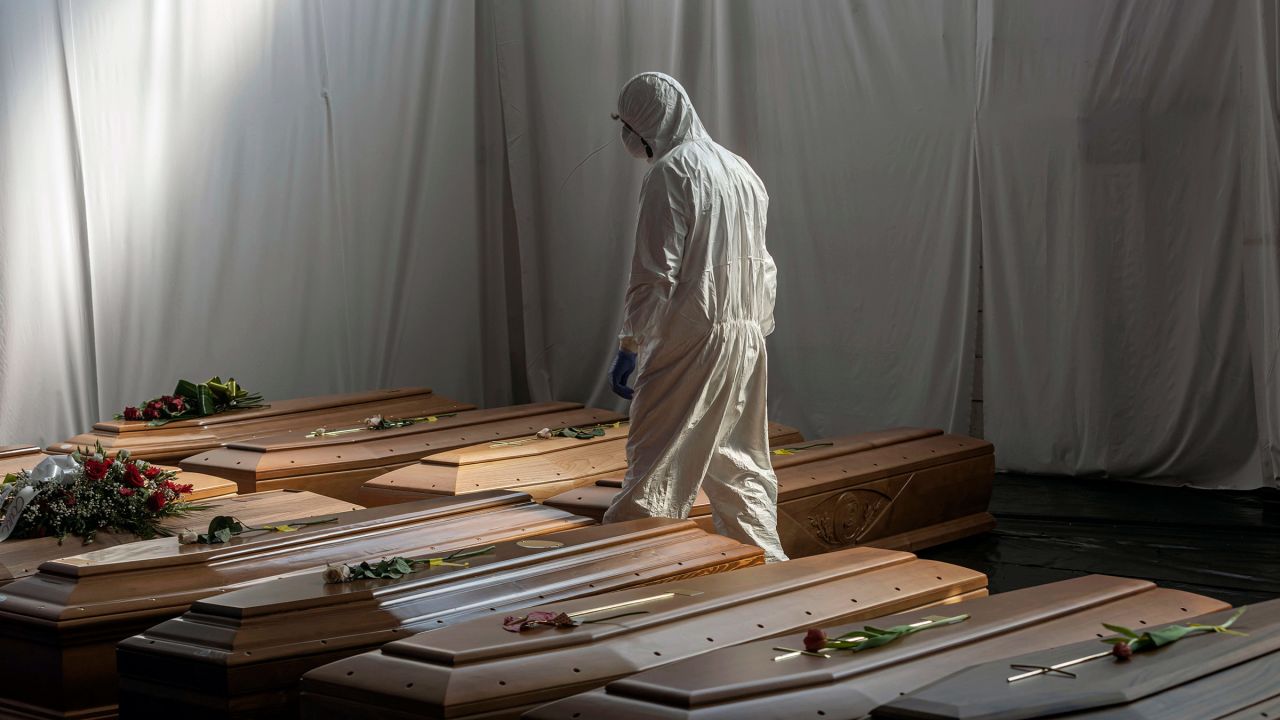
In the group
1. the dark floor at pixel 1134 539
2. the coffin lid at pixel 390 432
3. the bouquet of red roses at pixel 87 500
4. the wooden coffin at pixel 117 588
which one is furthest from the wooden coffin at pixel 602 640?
the coffin lid at pixel 390 432

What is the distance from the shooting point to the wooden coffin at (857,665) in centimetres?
164

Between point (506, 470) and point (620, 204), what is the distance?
118 inches

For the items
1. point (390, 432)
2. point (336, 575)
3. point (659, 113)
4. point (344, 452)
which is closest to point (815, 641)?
point (336, 575)

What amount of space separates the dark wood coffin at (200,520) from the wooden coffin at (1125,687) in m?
1.99

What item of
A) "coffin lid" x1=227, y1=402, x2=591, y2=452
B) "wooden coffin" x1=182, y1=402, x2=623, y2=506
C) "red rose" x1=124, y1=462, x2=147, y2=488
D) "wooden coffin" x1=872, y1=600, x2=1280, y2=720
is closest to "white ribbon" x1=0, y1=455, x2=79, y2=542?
"red rose" x1=124, y1=462, x2=147, y2=488

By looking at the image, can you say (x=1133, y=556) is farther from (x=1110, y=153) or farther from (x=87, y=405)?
(x=87, y=405)

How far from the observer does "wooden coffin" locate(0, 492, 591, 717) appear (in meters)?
2.37

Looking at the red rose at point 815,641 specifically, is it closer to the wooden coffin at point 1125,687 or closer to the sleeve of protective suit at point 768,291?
the wooden coffin at point 1125,687

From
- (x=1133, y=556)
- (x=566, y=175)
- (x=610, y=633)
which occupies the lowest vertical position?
(x=1133, y=556)

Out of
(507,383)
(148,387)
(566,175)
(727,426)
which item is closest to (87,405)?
(148,387)

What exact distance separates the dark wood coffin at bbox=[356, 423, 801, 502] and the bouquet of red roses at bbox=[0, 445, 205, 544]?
67 cm

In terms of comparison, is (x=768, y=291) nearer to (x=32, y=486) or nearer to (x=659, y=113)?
(x=659, y=113)

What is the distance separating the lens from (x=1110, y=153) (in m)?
4.94

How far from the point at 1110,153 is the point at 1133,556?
1.89m
